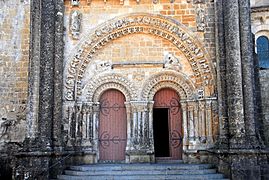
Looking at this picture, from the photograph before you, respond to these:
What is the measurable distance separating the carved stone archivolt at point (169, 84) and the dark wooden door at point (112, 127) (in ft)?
3.10

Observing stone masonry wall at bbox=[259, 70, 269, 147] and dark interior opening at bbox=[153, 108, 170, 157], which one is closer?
dark interior opening at bbox=[153, 108, 170, 157]

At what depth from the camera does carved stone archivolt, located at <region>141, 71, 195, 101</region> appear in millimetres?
11344

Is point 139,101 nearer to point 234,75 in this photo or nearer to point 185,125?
point 185,125

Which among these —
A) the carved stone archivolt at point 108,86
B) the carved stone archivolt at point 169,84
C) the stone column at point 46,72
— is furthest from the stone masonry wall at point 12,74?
the carved stone archivolt at point 169,84

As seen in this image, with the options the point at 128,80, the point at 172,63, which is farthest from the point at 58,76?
the point at 172,63

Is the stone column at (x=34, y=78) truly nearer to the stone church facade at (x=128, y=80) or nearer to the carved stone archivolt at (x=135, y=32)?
the stone church facade at (x=128, y=80)

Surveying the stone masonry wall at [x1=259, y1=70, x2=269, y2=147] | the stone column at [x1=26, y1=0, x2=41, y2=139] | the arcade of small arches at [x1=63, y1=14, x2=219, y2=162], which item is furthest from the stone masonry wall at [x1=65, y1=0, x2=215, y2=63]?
the stone masonry wall at [x1=259, y1=70, x2=269, y2=147]

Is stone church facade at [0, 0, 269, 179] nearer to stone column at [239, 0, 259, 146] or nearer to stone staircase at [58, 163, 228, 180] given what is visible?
stone column at [239, 0, 259, 146]

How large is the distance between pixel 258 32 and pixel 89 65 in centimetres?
733

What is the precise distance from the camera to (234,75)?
10.2 metres

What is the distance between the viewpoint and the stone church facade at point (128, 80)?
10.5 m

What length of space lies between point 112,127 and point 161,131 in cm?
183

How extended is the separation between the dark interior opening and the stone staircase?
1.62 metres

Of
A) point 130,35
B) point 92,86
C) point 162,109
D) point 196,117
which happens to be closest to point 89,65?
point 92,86
